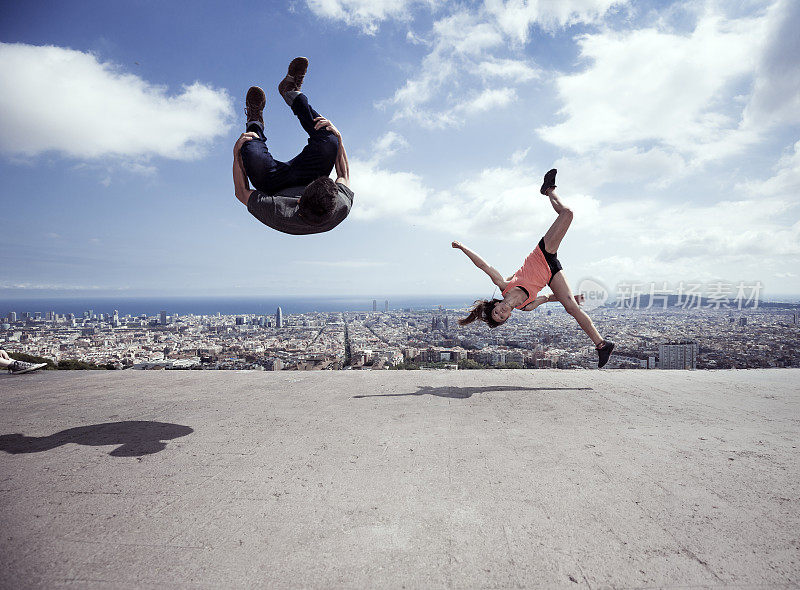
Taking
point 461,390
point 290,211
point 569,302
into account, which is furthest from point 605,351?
point 290,211

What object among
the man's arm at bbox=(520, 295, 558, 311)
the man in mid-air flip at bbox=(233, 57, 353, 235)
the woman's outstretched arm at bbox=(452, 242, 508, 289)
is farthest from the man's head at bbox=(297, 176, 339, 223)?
the man's arm at bbox=(520, 295, 558, 311)

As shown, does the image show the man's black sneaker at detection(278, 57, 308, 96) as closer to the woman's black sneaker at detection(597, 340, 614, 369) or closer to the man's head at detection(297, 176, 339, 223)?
the man's head at detection(297, 176, 339, 223)

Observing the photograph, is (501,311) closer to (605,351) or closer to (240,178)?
(605,351)

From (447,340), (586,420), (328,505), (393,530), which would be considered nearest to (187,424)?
(328,505)

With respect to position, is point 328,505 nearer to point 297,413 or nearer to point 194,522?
point 194,522

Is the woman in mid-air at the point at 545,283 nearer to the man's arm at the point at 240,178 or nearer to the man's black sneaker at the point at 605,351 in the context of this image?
the man's black sneaker at the point at 605,351

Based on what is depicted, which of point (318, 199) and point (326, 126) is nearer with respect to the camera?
point (318, 199)

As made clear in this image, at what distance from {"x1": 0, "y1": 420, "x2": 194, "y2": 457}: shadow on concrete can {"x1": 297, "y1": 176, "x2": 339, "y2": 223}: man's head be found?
2.73m

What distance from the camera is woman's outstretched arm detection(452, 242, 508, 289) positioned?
17.5ft

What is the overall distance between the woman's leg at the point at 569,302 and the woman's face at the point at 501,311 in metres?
0.73

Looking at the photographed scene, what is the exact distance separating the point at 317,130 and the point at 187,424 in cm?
369

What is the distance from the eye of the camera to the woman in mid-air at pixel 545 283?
196 inches

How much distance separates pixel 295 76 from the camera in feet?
11.7

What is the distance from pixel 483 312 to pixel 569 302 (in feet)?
4.02
